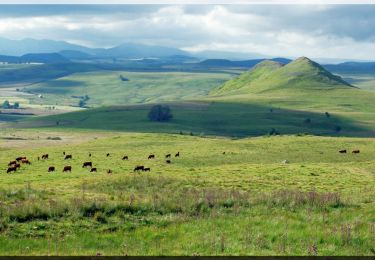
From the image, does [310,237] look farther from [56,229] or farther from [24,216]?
[24,216]

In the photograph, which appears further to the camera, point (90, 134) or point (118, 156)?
point (90, 134)

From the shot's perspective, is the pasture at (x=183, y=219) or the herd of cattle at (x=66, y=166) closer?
the pasture at (x=183, y=219)

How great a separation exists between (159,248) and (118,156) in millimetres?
51518

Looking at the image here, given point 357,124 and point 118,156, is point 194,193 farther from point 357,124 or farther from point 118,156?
point 357,124

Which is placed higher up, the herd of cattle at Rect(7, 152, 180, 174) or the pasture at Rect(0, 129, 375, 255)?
the pasture at Rect(0, 129, 375, 255)

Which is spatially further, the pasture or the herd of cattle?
the herd of cattle

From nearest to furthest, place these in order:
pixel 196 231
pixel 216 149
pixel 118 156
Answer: pixel 196 231
pixel 118 156
pixel 216 149

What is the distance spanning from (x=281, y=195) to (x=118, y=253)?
1328 cm

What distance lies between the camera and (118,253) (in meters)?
16.0

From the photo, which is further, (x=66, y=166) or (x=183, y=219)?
(x=66, y=166)

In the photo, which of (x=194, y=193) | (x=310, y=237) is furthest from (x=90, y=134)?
(x=310, y=237)

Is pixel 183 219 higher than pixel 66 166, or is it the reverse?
pixel 183 219

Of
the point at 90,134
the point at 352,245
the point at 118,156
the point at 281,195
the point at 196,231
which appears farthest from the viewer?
the point at 90,134

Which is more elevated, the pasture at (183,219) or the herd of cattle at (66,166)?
the pasture at (183,219)
